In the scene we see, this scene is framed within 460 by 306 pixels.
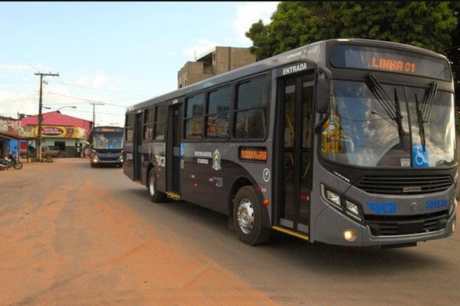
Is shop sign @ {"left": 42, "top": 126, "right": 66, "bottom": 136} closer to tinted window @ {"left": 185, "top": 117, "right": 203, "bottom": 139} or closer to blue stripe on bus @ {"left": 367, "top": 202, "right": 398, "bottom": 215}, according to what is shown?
tinted window @ {"left": 185, "top": 117, "right": 203, "bottom": 139}

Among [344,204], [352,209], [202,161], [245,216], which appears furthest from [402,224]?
[202,161]

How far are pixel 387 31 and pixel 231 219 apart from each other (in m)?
9.89

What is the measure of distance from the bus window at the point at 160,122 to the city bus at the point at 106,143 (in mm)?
20936

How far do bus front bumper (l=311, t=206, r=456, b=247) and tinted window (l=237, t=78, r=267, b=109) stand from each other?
2.33m

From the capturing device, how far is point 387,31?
15398mm

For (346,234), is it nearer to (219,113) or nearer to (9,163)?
(219,113)

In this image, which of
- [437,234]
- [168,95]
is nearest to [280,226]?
[437,234]

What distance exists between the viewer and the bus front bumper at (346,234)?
5.92 m

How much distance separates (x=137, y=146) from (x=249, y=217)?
8260 millimetres

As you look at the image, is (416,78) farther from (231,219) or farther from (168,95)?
(168,95)

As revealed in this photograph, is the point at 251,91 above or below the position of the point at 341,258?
above

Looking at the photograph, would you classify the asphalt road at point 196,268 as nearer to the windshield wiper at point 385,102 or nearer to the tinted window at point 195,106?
the windshield wiper at point 385,102

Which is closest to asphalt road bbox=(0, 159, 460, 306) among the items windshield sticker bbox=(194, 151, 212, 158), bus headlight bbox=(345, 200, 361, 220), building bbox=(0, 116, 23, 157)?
bus headlight bbox=(345, 200, 361, 220)

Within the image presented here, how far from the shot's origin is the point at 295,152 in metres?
6.77
